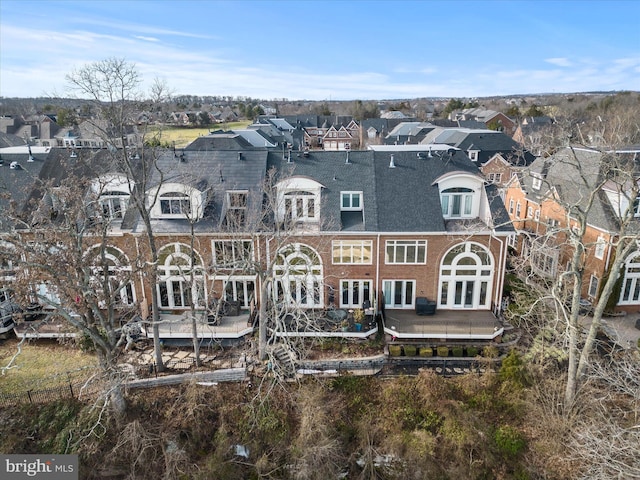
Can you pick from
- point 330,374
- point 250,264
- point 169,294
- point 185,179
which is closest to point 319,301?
point 330,374

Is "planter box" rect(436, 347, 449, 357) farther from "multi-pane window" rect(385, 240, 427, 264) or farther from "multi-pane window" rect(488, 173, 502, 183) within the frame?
"multi-pane window" rect(488, 173, 502, 183)

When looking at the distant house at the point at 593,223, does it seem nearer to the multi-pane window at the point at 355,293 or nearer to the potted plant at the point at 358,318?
the multi-pane window at the point at 355,293

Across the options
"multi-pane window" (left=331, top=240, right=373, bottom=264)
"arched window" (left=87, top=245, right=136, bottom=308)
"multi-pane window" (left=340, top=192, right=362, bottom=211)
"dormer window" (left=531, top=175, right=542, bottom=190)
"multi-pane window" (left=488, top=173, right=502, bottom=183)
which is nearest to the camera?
"arched window" (left=87, top=245, right=136, bottom=308)

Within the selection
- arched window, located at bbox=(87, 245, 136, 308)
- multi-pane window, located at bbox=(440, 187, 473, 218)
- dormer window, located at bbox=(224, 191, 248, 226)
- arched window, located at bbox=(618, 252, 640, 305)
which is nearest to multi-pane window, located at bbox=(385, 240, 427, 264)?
multi-pane window, located at bbox=(440, 187, 473, 218)

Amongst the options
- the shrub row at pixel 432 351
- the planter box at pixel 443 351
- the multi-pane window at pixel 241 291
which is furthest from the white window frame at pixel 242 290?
the planter box at pixel 443 351

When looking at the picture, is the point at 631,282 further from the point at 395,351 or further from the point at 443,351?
the point at 395,351

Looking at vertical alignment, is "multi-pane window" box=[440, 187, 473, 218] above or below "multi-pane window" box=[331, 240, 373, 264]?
above

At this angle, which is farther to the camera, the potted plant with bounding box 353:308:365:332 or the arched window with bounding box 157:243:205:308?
the arched window with bounding box 157:243:205:308
